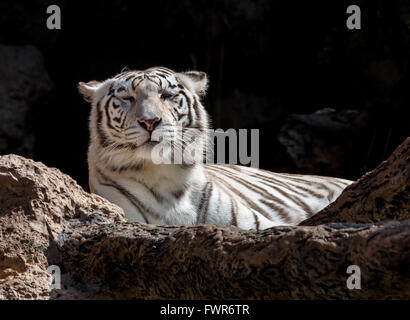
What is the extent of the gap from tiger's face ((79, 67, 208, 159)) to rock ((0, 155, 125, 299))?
36.8 inches

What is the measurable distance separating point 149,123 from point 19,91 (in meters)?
3.22

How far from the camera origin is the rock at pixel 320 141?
627 centimetres

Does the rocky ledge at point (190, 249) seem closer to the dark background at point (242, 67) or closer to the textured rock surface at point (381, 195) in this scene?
the textured rock surface at point (381, 195)

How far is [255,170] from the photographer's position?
505cm

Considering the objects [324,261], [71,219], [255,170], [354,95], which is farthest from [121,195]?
[354,95]

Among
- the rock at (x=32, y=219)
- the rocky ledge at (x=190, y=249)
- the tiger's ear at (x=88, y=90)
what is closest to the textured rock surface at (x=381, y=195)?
the rocky ledge at (x=190, y=249)

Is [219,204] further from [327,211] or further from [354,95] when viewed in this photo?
[354,95]

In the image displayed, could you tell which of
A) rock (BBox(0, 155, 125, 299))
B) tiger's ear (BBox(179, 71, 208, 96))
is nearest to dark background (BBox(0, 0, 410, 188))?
tiger's ear (BBox(179, 71, 208, 96))

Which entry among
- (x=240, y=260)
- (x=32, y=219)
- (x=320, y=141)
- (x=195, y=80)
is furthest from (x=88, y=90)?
(x=320, y=141)

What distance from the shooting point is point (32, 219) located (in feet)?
8.40

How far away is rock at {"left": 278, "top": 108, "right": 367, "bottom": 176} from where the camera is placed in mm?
6266

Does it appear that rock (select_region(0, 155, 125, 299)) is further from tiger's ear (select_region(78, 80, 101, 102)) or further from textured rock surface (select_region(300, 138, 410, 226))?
tiger's ear (select_region(78, 80, 101, 102))

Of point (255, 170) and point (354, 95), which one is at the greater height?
point (354, 95)
